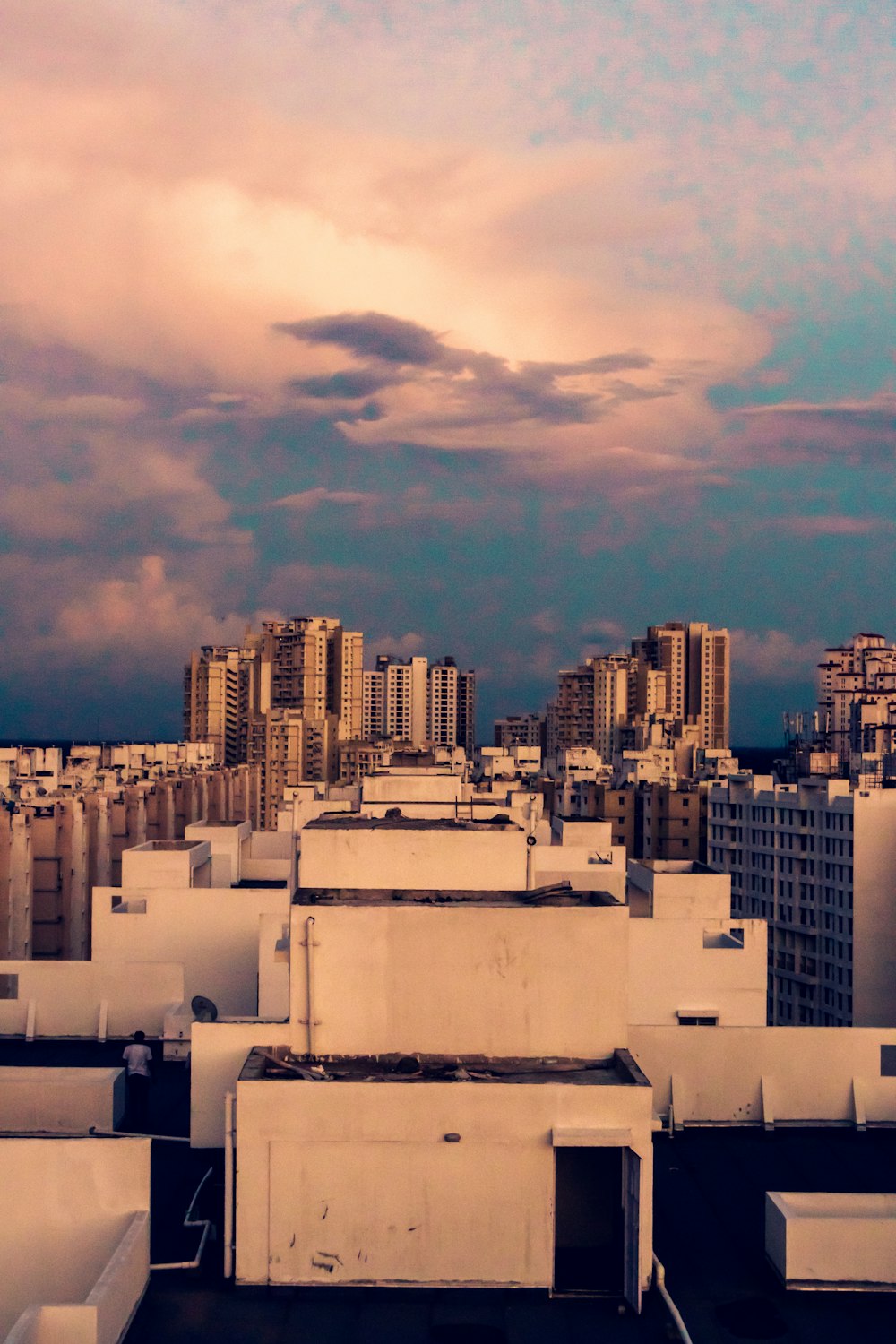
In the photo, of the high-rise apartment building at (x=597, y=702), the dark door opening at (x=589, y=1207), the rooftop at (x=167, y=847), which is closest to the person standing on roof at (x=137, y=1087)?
the dark door opening at (x=589, y=1207)

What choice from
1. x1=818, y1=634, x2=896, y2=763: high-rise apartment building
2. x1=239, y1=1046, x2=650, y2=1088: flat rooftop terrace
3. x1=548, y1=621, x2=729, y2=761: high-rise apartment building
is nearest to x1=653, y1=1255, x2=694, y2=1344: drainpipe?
x1=239, y1=1046, x2=650, y2=1088: flat rooftop terrace

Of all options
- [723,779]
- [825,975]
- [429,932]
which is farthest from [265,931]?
[723,779]

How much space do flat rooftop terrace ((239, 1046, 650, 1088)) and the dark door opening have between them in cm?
72

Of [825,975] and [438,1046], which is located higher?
[438,1046]

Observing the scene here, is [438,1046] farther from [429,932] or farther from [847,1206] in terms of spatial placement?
[847,1206]

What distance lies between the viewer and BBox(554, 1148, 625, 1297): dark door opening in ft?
42.0

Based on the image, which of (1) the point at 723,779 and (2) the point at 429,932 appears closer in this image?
(2) the point at 429,932

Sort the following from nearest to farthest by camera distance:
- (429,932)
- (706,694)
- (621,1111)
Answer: (621,1111) < (429,932) < (706,694)

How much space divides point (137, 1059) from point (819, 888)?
4519 centimetres

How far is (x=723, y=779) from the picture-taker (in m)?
75.6

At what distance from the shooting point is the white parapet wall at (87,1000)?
24094 mm

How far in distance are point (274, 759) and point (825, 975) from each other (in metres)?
83.3

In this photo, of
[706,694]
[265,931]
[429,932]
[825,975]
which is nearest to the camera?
[429,932]

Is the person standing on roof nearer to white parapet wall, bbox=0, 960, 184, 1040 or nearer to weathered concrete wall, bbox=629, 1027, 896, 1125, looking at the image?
weathered concrete wall, bbox=629, 1027, 896, 1125
